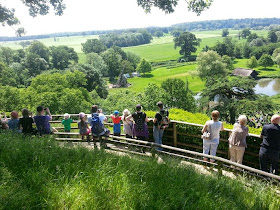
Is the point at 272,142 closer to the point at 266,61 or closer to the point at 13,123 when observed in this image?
the point at 13,123

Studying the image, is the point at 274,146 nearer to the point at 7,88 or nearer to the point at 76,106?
the point at 76,106

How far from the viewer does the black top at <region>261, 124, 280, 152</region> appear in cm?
591

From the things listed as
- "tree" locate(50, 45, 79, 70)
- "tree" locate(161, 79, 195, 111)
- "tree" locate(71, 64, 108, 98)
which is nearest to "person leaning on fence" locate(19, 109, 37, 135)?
"tree" locate(161, 79, 195, 111)

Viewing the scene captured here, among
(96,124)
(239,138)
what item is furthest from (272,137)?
(96,124)

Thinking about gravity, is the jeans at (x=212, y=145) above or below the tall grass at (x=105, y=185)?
below

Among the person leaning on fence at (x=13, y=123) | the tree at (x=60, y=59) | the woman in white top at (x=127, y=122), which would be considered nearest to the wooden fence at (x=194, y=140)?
the woman in white top at (x=127, y=122)

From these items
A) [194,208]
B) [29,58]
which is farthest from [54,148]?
[29,58]

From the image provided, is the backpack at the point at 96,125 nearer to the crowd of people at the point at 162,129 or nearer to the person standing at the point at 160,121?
the crowd of people at the point at 162,129

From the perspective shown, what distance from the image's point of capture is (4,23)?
12562mm

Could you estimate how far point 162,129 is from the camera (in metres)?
8.06

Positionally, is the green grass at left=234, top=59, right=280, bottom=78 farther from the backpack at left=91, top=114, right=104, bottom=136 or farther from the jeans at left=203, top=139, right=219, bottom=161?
the backpack at left=91, top=114, right=104, bottom=136

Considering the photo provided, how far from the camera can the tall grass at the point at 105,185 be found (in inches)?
141

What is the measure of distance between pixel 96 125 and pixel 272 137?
5243 mm

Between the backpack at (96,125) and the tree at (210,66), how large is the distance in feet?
195
